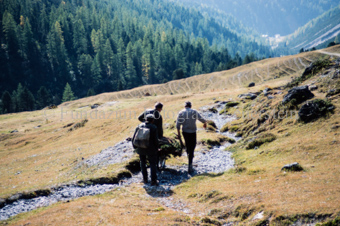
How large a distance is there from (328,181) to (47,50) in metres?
195

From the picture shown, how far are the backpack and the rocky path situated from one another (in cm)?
230

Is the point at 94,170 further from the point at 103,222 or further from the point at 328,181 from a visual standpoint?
the point at 328,181

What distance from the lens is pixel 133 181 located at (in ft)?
43.9

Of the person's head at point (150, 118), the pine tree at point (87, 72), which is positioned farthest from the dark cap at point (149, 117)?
the pine tree at point (87, 72)

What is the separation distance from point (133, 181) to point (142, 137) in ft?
10.6

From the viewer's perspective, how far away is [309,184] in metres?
8.69

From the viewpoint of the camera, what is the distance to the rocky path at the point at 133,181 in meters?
10.3

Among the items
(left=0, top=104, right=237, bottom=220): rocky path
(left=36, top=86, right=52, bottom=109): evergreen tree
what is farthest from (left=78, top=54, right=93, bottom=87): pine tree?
(left=0, top=104, right=237, bottom=220): rocky path

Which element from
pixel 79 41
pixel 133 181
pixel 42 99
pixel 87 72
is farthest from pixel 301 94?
pixel 79 41

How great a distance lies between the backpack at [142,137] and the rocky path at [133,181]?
230 centimetres

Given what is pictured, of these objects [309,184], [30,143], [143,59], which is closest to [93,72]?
[143,59]

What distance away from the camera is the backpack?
1163 cm

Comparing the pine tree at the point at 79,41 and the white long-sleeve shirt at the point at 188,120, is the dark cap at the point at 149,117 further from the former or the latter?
the pine tree at the point at 79,41

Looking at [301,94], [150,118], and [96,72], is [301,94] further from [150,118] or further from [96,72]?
[96,72]
